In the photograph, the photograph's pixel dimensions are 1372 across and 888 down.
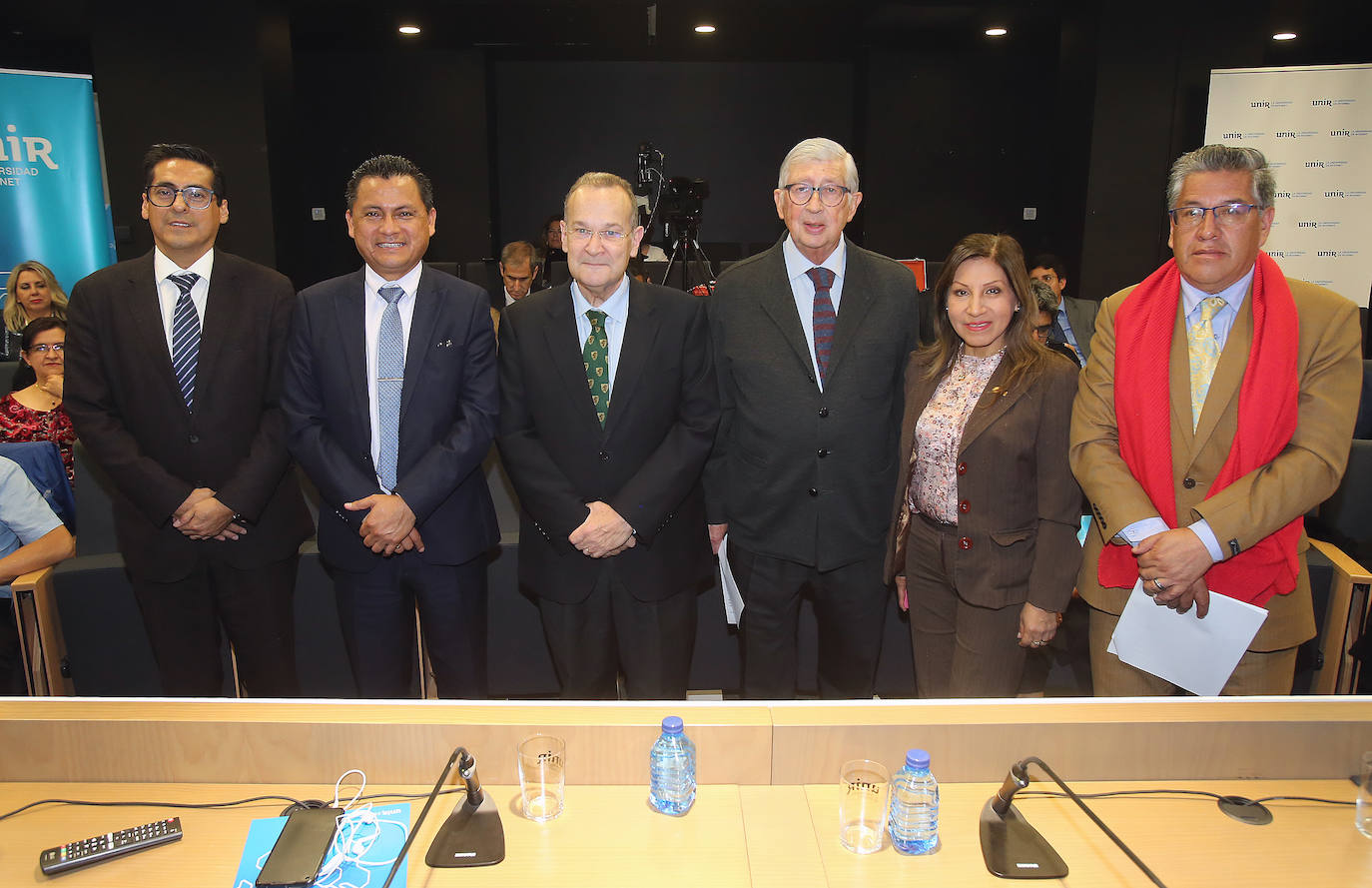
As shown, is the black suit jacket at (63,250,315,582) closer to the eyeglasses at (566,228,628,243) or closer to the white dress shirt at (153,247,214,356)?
the white dress shirt at (153,247,214,356)

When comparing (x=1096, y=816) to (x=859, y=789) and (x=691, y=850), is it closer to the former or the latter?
(x=859, y=789)

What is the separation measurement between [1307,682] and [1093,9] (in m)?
5.86

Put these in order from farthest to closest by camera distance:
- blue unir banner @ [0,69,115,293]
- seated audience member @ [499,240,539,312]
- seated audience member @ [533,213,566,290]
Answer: seated audience member @ [533,213,566,290] → blue unir banner @ [0,69,115,293] → seated audience member @ [499,240,539,312]

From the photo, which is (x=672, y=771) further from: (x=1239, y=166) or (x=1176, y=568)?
(x=1239, y=166)

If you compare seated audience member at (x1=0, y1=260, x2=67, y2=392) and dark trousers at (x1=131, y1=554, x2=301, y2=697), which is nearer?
dark trousers at (x1=131, y1=554, x2=301, y2=697)

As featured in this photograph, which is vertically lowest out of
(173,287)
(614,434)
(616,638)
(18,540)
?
(616,638)

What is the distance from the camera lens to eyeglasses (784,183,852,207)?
7.18 ft

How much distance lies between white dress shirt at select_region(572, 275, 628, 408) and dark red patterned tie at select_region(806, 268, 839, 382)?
0.49 m

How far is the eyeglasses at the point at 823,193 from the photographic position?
86.2 inches

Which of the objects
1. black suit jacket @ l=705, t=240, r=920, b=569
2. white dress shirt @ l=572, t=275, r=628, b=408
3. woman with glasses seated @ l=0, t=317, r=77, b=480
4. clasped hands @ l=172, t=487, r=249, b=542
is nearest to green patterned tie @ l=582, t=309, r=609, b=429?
white dress shirt @ l=572, t=275, r=628, b=408

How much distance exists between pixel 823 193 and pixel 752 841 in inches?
60.9

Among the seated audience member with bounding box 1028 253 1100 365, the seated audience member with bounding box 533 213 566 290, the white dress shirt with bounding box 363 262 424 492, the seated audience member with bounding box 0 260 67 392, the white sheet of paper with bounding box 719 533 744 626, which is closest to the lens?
the white dress shirt with bounding box 363 262 424 492

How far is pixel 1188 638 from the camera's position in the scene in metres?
1.80

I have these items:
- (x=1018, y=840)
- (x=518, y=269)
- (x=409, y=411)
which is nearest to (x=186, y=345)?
(x=409, y=411)
